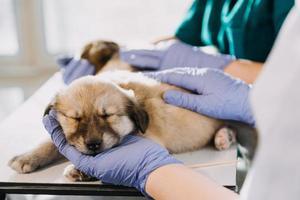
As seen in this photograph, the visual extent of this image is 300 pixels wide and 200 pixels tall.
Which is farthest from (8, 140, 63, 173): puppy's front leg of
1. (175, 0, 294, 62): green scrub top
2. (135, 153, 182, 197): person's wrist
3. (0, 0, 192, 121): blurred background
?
(0, 0, 192, 121): blurred background

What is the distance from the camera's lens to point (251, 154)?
1.14 m

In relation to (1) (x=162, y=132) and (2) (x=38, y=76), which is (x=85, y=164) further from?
(2) (x=38, y=76)

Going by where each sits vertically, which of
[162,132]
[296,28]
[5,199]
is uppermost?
[296,28]

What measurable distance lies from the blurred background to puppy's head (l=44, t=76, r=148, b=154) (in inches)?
52.2

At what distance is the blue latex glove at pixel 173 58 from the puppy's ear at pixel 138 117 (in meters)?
0.45

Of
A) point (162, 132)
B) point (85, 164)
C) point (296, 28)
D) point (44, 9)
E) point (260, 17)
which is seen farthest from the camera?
point (44, 9)

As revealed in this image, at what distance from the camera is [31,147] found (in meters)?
1.07

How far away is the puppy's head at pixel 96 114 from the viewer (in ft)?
3.14

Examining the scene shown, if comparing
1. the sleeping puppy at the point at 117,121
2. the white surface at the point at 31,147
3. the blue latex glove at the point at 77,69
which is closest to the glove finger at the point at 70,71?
the blue latex glove at the point at 77,69

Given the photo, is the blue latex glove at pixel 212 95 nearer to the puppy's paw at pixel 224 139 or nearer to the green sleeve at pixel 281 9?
the puppy's paw at pixel 224 139

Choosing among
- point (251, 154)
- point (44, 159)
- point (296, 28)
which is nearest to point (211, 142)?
point (251, 154)

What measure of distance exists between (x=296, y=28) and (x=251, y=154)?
783 mm

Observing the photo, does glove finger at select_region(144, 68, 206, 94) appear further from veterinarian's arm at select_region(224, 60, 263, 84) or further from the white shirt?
the white shirt

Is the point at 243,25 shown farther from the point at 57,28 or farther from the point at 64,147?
the point at 57,28
